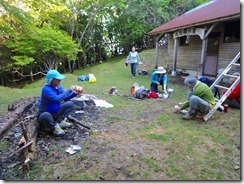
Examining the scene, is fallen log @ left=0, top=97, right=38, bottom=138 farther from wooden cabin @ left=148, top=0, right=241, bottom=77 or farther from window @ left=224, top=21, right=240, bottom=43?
window @ left=224, top=21, right=240, bottom=43

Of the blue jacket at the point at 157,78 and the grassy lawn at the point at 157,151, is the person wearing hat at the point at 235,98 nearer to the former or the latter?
the grassy lawn at the point at 157,151

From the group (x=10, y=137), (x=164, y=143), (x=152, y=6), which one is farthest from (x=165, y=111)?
(x=152, y=6)

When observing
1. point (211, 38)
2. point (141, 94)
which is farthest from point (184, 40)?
point (141, 94)

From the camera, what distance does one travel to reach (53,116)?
4418 millimetres

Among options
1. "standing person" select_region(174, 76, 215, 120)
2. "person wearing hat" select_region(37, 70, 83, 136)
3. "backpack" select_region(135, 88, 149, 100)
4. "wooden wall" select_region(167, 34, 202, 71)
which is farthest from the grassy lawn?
"wooden wall" select_region(167, 34, 202, 71)

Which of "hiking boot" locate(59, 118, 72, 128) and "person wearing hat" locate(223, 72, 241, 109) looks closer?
"hiking boot" locate(59, 118, 72, 128)

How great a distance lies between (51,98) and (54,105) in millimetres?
363

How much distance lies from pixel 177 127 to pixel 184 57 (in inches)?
405

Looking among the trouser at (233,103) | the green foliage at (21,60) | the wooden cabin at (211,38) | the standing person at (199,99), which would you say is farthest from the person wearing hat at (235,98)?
the green foliage at (21,60)

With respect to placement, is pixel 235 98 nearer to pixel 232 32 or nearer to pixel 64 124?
pixel 64 124

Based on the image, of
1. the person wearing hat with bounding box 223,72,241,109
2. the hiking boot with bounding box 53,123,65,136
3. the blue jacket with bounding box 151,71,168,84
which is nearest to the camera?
the hiking boot with bounding box 53,123,65,136

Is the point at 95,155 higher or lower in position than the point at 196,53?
lower

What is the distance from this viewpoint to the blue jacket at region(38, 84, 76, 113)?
13.1 ft

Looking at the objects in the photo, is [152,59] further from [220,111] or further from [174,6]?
[220,111]
